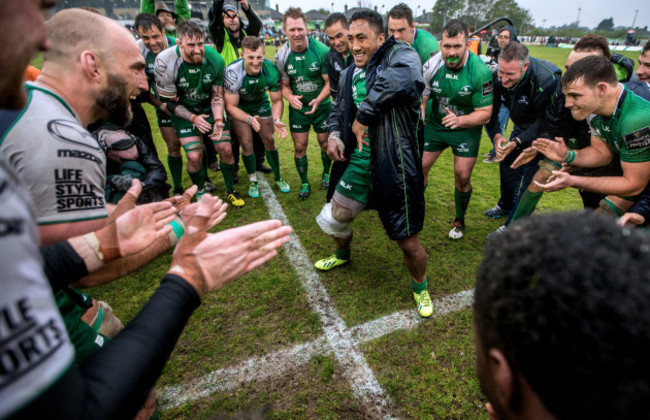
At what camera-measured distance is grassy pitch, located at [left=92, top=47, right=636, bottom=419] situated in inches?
89.1

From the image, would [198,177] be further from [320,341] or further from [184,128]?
[320,341]

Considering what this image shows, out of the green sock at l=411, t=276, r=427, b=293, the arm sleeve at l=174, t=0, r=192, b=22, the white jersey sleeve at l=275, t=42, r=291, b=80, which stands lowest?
the green sock at l=411, t=276, r=427, b=293

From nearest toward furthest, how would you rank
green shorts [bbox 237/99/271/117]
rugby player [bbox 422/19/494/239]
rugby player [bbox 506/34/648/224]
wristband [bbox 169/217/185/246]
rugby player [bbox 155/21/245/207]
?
1. wristband [bbox 169/217/185/246]
2. rugby player [bbox 506/34/648/224]
3. rugby player [bbox 422/19/494/239]
4. rugby player [bbox 155/21/245/207]
5. green shorts [bbox 237/99/271/117]

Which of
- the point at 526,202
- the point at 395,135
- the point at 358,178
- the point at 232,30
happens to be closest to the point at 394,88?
the point at 395,135

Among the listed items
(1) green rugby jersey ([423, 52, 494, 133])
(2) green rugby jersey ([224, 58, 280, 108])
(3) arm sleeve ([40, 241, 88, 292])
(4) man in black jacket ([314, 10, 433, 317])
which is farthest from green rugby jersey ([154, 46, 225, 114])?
(3) arm sleeve ([40, 241, 88, 292])

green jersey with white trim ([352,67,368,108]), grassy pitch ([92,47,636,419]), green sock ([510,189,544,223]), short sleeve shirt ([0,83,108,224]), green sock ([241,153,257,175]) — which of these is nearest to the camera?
short sleeve shirt ([0,83,108,224])

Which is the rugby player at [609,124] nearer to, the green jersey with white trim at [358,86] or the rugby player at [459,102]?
the rugby player at [459,102]

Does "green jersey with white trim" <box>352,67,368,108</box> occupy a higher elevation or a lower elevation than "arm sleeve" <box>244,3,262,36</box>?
lower

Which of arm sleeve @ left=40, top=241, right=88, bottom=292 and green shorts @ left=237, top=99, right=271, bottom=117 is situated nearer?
arm sleeve @ left=40, top=241, right=88, bottom=292

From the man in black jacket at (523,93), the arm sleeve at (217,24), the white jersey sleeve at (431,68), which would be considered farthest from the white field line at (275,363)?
the arm sleeve at (217,24)

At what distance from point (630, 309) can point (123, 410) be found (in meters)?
1.18

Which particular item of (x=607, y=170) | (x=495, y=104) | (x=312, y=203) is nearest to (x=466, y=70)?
(x=495, y=104)

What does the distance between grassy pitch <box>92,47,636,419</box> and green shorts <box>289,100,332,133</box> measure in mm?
2078

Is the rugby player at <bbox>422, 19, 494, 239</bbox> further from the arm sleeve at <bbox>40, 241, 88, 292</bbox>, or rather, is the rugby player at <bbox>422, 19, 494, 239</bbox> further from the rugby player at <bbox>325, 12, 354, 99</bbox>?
the arm sleeve at <bbox>40, 241, 88, 292</bbox>
